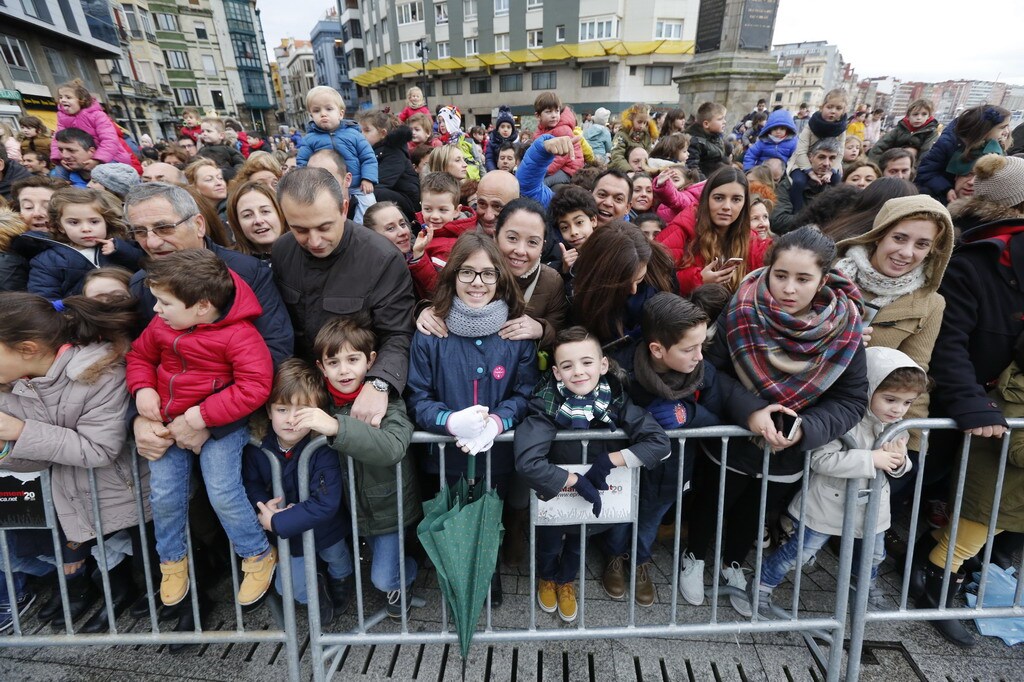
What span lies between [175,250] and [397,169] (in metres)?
3.86

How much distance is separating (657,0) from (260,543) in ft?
139

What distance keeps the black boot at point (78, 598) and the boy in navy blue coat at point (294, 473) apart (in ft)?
4.46

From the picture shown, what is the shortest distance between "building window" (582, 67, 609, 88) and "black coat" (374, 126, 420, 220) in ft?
118

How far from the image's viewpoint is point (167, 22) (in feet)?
150

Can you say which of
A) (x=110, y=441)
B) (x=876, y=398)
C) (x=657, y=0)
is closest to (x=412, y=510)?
(x=110, y=441)

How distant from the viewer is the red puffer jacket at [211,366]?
2.28 meters

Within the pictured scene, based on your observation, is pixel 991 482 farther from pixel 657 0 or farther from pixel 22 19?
pixel 657 0

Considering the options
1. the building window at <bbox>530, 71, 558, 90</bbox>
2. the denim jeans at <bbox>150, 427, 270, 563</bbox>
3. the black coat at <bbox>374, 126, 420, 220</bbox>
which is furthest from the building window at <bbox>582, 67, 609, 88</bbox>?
the denim jeans at <bbox>150, 427, 270, 563</bbox>

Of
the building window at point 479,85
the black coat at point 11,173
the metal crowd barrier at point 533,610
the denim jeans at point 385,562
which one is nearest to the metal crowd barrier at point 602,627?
the metal crowd barrier at point 533,610

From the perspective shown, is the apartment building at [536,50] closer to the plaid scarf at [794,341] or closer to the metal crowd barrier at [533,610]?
the plaid scarf at [794,341]

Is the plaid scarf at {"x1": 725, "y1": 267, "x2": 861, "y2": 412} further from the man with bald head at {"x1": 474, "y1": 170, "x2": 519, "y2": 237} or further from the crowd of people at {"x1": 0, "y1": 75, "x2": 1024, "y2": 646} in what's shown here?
the man with bald head at {"x1": 474, "y1": 170, "x2": 519, "y2": 237}

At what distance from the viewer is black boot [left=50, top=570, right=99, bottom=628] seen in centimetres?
287

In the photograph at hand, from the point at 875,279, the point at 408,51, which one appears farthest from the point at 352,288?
the point at 408,51

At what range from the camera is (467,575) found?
2.30 meters
